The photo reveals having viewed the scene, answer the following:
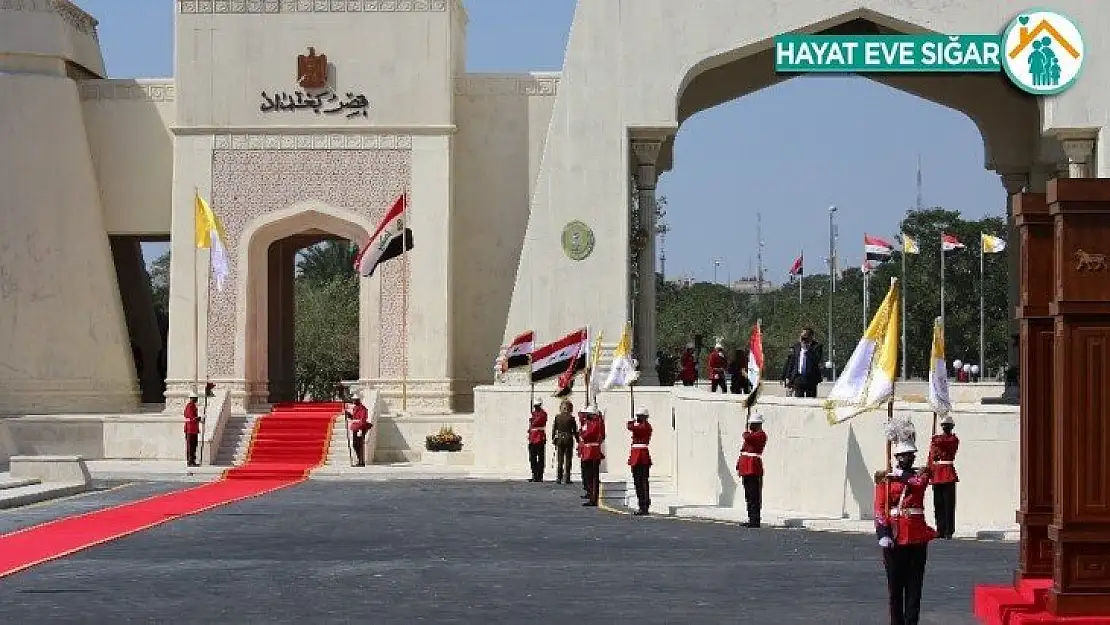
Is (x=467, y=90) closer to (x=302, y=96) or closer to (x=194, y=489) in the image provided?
(x=302, y=96)

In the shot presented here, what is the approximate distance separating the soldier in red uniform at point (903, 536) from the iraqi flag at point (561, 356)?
22.9 m

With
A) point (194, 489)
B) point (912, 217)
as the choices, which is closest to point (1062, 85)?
point (194, 489)

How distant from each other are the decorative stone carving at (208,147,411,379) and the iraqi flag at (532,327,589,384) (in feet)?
22.3

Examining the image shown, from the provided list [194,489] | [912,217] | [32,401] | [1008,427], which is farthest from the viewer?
[912,217]

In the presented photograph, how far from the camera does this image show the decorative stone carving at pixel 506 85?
45.2 m

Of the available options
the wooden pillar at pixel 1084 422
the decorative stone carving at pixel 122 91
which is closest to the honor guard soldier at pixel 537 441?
the decorative stone carving at pixel 122 91

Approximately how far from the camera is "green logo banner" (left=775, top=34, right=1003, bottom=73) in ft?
130

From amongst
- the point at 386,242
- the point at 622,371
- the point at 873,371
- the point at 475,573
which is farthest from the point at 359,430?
the point at 475,573

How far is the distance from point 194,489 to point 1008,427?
51.8 feet

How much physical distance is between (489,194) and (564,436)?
447 inches

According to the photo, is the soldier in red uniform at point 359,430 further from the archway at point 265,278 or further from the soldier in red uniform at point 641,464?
the soldier in red uniform at point 641,464

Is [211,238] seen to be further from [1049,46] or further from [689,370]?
[1049,46]

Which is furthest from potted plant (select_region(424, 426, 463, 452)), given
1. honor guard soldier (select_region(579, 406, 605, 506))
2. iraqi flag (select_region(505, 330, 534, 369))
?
honor guard soldier (select_region(579, 406, 605, 506))

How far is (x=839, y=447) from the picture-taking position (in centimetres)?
2616
